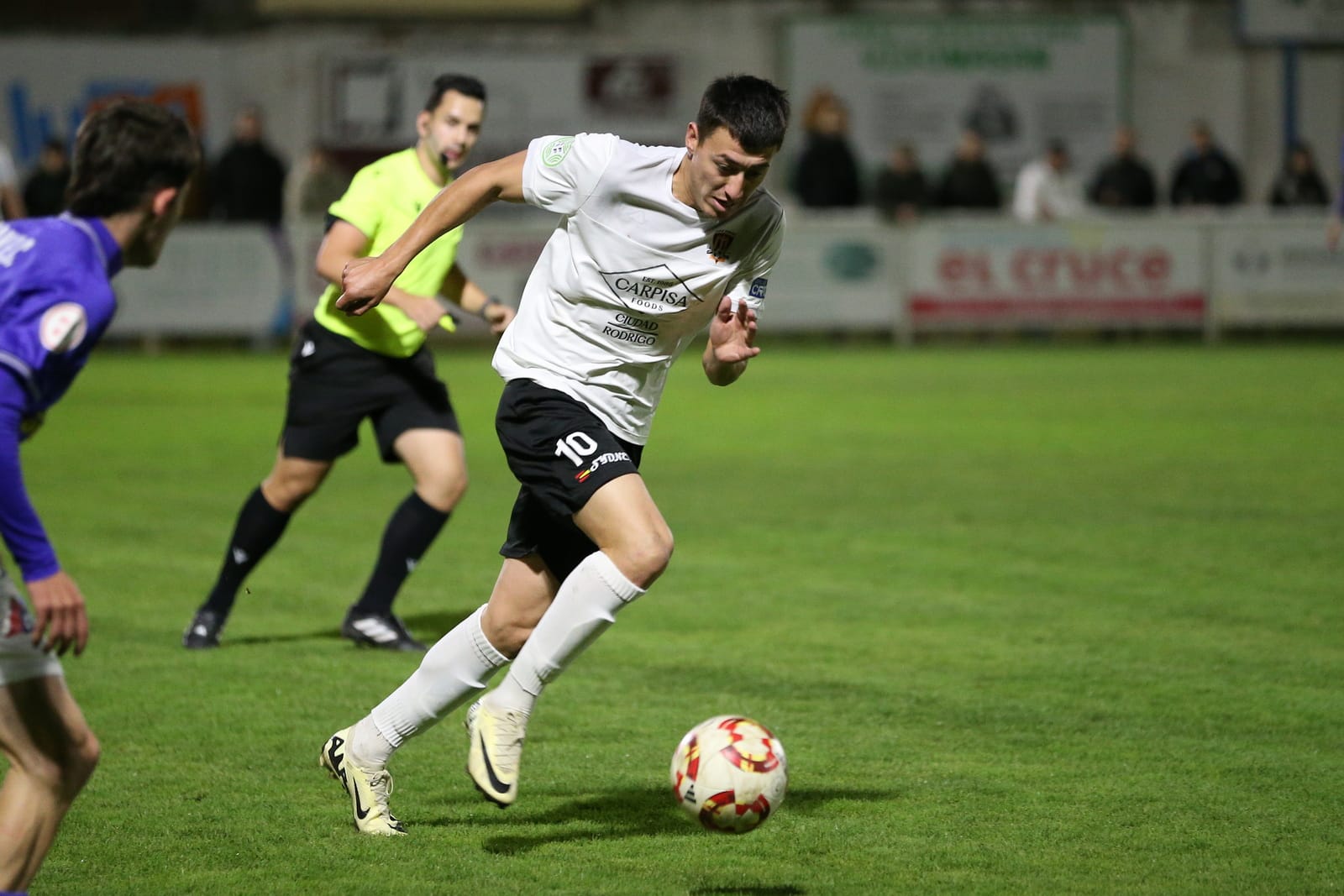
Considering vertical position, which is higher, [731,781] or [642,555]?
[642,555]

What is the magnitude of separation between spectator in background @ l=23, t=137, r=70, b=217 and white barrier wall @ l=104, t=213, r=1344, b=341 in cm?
124

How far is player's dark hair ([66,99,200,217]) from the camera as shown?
3676 millimetres

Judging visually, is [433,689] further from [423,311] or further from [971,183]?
[971,183]

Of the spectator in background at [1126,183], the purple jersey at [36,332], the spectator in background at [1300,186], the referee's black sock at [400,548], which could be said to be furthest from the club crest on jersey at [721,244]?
the spectator in background at [1300,186]

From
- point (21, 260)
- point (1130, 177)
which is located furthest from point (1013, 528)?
point (1130, 177)

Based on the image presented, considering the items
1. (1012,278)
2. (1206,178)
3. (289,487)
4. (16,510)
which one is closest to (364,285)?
(16,510)

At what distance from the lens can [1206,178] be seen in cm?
2358

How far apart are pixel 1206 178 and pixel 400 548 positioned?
18499 millimetres

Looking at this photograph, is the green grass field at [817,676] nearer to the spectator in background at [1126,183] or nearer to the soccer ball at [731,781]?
the soccer ball at [731,781]

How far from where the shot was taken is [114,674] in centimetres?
672

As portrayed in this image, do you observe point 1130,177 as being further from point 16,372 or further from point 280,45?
point 16,372

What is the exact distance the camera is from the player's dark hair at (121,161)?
368 cm

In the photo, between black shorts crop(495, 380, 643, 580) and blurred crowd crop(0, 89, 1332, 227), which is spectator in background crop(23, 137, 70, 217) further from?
black shorts crop(495, 380, 643, 580)

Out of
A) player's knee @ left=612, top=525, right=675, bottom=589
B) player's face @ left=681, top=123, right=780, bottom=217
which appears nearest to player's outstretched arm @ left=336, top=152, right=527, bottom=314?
player's face @ left=681, top=123, right=780, bottom=217
